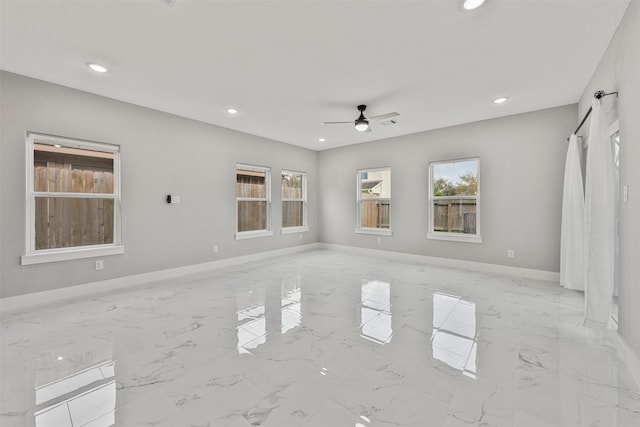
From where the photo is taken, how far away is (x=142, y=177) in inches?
166

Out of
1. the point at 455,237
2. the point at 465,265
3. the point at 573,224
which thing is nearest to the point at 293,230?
the point at 455,237

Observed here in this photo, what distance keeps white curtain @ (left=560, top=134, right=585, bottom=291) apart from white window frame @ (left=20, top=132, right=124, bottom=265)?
20.4 ft

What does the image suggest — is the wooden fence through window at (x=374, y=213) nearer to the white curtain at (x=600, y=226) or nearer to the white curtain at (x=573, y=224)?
the white curtain at (x=573, y=224)

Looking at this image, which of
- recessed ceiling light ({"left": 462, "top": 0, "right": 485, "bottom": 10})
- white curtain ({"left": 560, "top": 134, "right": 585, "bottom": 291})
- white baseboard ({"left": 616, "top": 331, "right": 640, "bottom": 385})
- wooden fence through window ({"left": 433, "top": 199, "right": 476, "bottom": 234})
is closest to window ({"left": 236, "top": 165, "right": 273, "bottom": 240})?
wooden fence through window ({"left": 433, "top": 199, "right": 476, "bottom": 234})

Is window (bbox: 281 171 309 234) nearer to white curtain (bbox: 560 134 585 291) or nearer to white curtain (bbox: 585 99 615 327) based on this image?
white curtain (bbox: 560 134 585 291)

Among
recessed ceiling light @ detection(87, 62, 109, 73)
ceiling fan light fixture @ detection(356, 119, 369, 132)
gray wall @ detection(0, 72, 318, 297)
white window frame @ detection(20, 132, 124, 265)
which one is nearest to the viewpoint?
recessed ceiling light @ detection(87, 62, 109, 73)

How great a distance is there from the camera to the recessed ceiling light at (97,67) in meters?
2.95

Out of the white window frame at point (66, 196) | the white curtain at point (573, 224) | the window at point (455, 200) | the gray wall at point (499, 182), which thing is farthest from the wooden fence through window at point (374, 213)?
the white window frame at point (66, 196)

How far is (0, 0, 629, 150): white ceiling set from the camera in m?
2.17

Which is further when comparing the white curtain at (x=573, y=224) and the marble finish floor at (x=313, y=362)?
the white curtain at (x=573, y=224)

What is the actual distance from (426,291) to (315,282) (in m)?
1.64

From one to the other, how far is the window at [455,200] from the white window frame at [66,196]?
549 centimetres

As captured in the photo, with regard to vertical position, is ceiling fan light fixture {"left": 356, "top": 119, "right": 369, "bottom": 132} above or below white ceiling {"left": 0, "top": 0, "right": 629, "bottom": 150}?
below

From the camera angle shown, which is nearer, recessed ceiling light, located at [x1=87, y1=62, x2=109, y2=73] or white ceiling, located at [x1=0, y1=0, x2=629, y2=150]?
white ceiling, located at [x1=0, y1=0, x2=629, y2=150]
